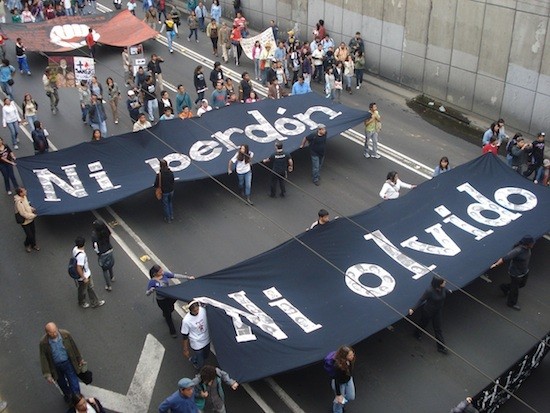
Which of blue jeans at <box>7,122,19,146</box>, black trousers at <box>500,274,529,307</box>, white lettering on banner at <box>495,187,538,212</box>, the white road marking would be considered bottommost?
the white road marking

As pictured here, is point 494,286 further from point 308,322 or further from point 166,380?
point 166,380

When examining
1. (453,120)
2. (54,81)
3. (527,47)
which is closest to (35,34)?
(54,81)

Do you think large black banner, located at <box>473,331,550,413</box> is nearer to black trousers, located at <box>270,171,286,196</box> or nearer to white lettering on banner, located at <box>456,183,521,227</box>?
white lettering on banner, located at <box>456,183,521,227</box>

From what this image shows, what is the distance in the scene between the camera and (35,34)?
82.6 feet

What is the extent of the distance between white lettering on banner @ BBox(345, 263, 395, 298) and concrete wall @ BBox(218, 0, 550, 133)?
34.1 ft

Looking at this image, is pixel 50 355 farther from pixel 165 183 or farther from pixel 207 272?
pixel 165 183

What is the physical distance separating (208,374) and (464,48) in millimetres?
15993

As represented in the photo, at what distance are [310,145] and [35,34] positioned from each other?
1433cm

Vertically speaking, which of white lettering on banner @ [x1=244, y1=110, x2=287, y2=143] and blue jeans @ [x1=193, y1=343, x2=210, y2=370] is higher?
white lettering on banner @ [x1=244, y1=110, x2=287, y2=143]

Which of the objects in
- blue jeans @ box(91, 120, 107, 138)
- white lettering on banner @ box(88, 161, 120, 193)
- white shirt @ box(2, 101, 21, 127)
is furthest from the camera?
blue jeans @ box(91, 120, 107, 138)

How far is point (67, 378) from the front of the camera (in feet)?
32.4

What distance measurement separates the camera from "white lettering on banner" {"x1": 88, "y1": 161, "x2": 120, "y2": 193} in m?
15.0

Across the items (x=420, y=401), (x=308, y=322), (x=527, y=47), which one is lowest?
(x=420, y=401)

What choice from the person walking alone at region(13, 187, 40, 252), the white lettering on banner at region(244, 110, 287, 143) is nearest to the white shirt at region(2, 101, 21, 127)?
the person walking alone at region(13, 187, 40, 252)
